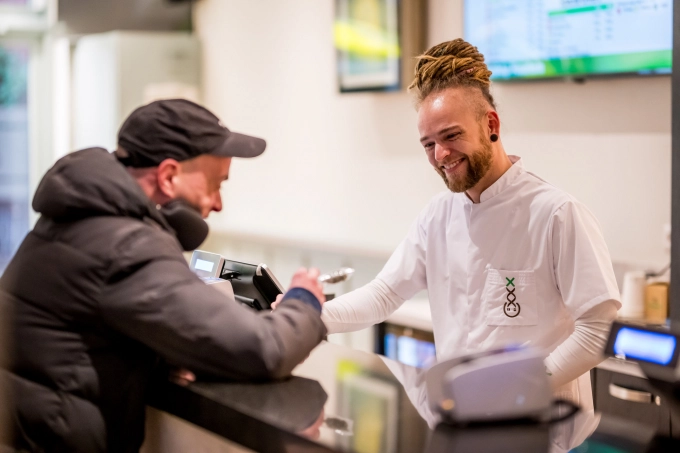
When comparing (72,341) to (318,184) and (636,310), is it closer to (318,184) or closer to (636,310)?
(636,310)

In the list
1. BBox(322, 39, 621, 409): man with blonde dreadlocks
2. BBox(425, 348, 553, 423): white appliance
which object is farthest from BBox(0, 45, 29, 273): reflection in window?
BBox(425, 348, 553, 423): white appliance

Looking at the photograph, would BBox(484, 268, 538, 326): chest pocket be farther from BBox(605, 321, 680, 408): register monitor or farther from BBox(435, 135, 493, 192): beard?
BBox(605, 321, 680, 408): register monitor

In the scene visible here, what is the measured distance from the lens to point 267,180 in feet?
18.0

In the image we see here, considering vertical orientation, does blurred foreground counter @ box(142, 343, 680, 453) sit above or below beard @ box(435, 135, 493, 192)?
below

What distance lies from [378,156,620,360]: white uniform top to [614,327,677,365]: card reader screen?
599 mm

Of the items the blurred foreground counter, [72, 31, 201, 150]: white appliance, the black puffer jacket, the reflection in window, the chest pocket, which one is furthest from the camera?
the reflection in window

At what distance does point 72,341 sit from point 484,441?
2.37ft

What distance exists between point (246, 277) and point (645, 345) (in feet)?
3.75

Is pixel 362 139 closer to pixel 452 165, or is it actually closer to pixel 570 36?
pixel 570 36

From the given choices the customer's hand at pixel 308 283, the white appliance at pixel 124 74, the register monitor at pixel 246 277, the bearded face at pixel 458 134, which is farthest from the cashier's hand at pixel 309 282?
the white appliance at pixel 124 74

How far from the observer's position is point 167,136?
1.56m

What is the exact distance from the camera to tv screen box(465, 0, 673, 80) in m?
3.07

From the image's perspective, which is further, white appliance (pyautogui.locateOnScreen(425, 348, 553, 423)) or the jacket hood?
the jacket hood

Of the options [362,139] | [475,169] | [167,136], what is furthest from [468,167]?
[362,139]
